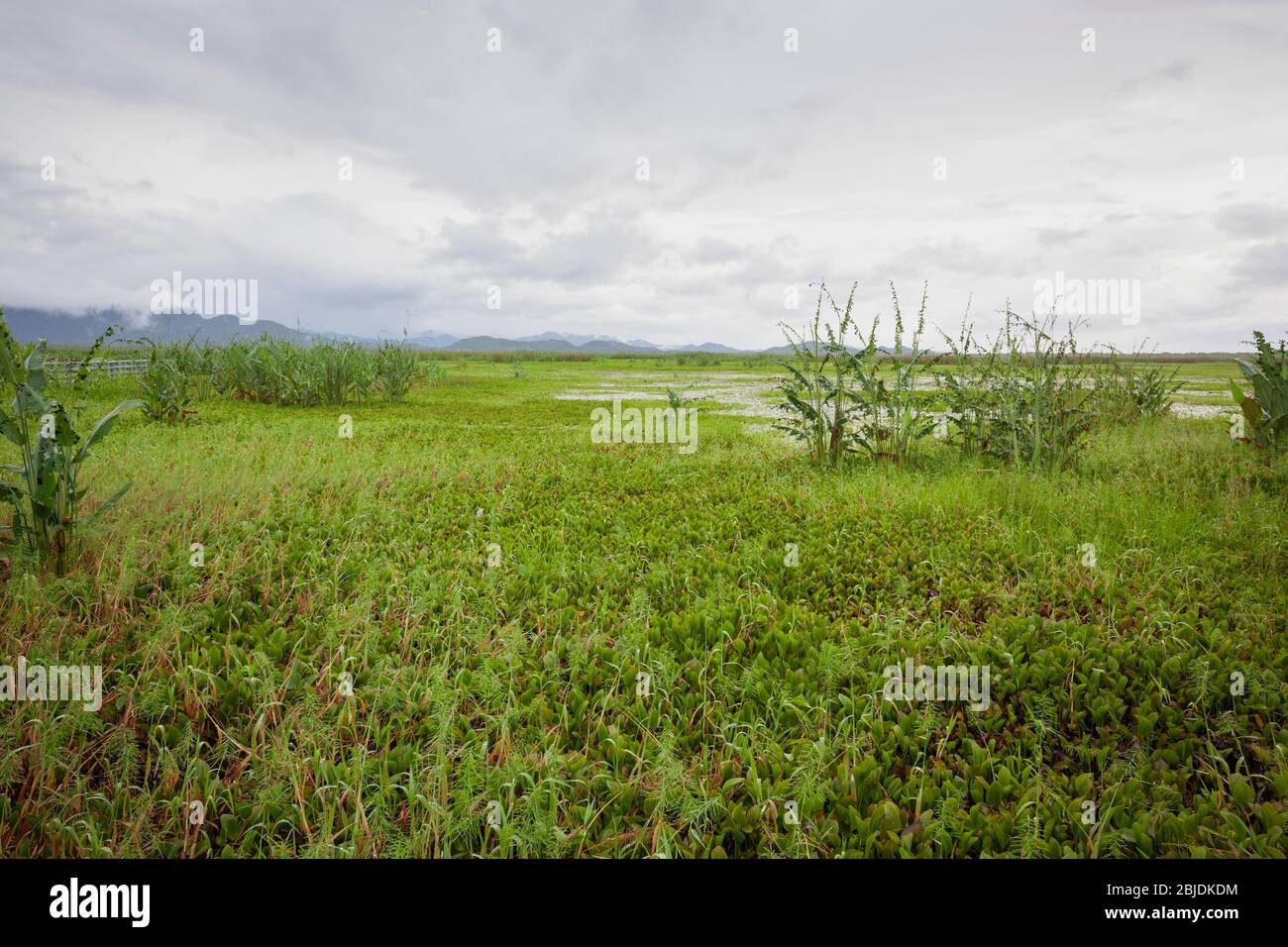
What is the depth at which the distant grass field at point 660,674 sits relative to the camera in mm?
2963

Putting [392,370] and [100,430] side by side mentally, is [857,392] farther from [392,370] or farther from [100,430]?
[392,370]

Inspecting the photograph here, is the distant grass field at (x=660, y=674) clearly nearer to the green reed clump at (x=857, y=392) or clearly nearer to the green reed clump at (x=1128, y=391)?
the green reed clump at (x=857, y=392)

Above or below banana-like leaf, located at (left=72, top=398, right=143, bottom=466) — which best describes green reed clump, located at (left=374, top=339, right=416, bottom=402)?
above

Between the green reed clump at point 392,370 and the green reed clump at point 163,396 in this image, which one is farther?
the green reed clump at point 392,370

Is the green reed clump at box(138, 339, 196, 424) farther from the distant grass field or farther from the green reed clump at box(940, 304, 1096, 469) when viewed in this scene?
the green reed clump at box(940, 304, 1096, 469)

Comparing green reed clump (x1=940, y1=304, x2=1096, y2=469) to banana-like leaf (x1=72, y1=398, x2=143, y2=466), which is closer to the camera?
banana-like leaf (x1=72, y1=398, x2=143, y2=466)


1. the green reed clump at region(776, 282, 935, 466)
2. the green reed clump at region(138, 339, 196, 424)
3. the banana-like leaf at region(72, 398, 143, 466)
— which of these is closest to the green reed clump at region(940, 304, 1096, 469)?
the green reed clump at region(776, 282, 935, 466)

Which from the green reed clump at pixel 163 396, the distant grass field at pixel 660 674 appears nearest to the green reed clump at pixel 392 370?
the green reed clump at pixel 163 396

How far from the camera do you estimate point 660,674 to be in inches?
165

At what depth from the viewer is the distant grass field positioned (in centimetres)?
296

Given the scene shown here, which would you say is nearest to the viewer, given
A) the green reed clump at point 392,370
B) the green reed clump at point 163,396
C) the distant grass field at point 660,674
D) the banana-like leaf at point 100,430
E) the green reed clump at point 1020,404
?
the distant grass field at point 660,674

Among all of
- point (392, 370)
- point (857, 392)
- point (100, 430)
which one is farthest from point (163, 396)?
point (857, 392)
